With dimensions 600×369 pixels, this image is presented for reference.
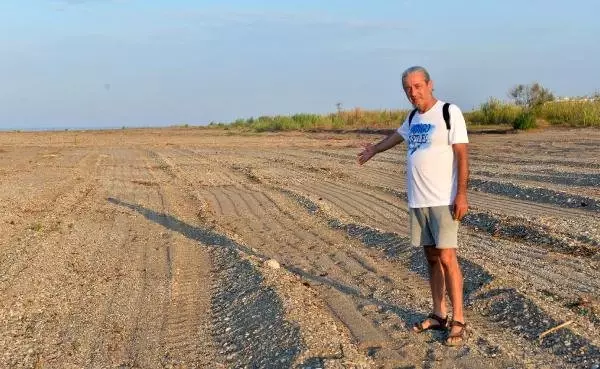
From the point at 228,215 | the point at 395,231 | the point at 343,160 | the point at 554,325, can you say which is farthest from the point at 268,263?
the point at 343,160

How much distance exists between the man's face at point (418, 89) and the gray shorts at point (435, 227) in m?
0.75

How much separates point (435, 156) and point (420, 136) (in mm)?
181

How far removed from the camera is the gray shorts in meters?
5.49

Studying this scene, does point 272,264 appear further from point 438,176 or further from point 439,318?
point 438,176

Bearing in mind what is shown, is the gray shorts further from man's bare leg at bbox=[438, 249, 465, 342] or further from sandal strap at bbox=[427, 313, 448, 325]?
sandal strap at bbox=[427, 313, 448, 325]

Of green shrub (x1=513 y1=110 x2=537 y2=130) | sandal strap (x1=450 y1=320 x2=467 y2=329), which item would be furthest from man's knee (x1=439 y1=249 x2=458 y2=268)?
green shrub (x1=513 y1=110 x2=537 y2=130)

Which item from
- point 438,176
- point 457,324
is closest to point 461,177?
point 438,176

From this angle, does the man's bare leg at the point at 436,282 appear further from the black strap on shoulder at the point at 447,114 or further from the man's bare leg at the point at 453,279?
the black strap on shoulder at the point at 447,114

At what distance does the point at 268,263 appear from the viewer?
27.3 feet

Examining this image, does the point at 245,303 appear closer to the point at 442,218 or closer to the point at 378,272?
the point at 378,272

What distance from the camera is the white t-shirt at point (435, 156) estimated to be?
5.42m

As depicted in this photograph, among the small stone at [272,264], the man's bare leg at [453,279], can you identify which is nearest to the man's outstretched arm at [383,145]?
the man's bare leg at [453,279]

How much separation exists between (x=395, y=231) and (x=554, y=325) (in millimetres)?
4755

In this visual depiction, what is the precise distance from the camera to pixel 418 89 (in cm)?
546
